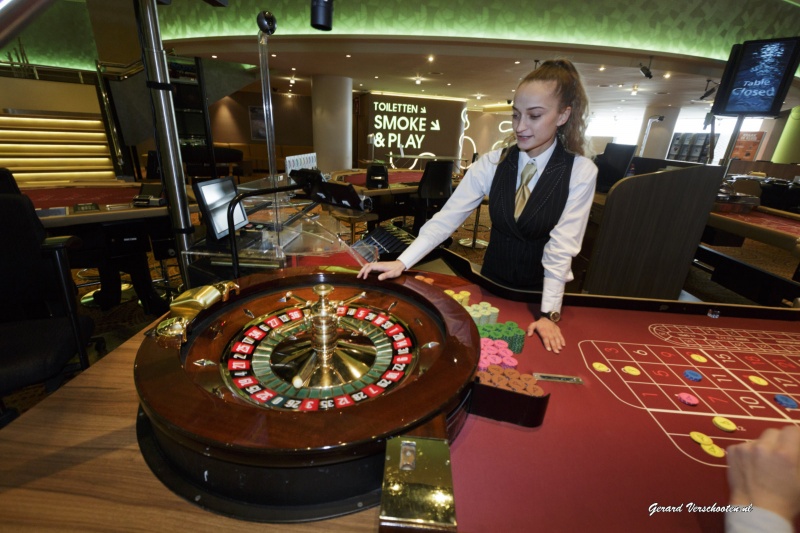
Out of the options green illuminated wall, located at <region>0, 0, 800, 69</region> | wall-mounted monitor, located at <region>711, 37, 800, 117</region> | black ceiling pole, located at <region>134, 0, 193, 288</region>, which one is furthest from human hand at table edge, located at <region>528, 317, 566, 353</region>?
green illuminated wall, located at <region>0, 0, 800, 69</region>

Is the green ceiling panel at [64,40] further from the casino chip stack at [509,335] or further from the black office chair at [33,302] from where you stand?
the casino chip stack at [509,335]

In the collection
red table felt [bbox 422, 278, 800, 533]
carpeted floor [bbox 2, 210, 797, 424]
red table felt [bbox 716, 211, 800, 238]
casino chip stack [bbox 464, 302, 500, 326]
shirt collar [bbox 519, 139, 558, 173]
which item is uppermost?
shirt collar [bbox 519, 139, 558, 173]

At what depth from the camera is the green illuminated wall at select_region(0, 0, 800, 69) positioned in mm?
6082

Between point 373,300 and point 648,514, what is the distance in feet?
2.53

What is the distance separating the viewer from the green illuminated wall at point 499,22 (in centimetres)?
608

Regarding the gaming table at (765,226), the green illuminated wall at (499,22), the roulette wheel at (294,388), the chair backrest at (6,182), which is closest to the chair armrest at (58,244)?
Answer: the roulette wheel at (294,388)

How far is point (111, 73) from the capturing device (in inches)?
194

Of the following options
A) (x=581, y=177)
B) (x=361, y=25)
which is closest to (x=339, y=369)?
(x=581, y=177)

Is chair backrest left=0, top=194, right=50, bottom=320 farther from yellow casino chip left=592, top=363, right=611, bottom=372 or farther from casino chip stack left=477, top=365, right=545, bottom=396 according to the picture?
yellow casino chip left=592, top=363, right=611, bottom=372

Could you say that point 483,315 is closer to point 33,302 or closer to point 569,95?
point 569,95

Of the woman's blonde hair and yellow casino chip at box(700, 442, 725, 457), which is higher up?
the woman's blonde hair

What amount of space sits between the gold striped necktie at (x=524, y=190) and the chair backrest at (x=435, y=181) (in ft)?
9.65

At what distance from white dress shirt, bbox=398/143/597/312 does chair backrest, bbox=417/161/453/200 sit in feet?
9.36

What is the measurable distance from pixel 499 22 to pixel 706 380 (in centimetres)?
669
